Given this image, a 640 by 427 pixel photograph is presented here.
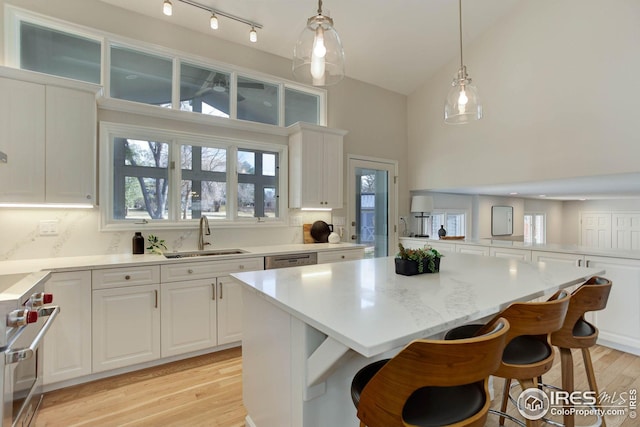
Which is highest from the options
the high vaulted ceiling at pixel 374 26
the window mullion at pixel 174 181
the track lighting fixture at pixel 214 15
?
the high vaulted ceiling at pixel 374 26

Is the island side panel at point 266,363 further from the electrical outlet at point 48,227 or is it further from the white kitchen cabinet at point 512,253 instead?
the white kitchen cabinet at point 512,253

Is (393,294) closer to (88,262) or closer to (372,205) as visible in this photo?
(88,262)

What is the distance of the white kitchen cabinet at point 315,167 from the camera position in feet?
12.3

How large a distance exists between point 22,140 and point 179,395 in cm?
224

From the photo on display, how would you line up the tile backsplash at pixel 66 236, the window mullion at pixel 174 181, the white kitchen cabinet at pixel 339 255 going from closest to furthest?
the tile backsplash at pixel 66 236, the window mullion at pixel 174 181, the white kitchen cabinet at pixel 339 255

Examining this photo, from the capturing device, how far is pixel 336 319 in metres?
1.10

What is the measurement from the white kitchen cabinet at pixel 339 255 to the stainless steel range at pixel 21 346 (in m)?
2.37

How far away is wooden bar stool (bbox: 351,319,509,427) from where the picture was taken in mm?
896

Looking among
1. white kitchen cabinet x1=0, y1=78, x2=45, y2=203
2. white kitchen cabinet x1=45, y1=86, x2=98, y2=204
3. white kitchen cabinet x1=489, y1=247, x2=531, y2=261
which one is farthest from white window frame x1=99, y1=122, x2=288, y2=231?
white kitchen cabinet x1=489, y1=247, x2=531, y2=261

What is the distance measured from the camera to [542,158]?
12.0 ft

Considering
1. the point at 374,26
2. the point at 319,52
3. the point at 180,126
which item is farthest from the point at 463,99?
the point at 180,126

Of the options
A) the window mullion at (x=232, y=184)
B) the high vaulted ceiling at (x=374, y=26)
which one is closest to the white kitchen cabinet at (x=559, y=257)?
the high vaulted ceiling at (x=374, y=26)

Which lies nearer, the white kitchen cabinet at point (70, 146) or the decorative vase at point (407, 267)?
the decorative vase at point (407, 267)

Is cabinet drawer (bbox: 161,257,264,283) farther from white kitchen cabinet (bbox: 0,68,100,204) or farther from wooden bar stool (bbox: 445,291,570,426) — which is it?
wooden bar stool (bbox: 445,291,570,426)
